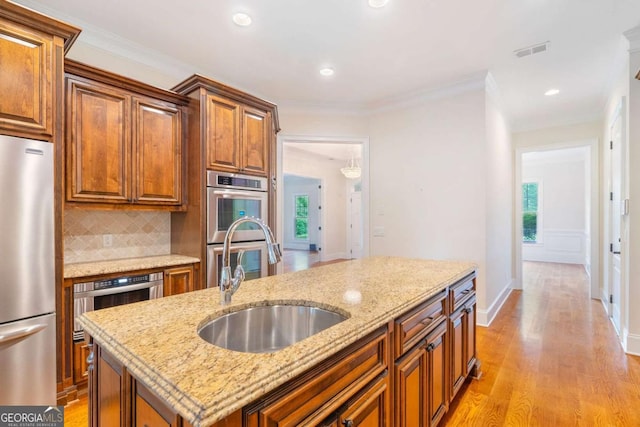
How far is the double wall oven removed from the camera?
279cm

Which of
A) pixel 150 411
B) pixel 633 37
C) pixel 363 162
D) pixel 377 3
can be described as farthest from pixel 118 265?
pixel 633 37

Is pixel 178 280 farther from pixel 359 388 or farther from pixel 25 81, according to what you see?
pixel 359 388

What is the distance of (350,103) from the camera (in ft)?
14.4

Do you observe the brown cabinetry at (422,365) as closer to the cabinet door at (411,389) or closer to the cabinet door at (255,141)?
the cabinet door at (411,389)

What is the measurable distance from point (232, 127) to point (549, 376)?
3426mm

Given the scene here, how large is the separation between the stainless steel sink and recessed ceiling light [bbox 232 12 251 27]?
227cm

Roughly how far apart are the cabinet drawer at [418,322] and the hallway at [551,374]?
0.78 metres

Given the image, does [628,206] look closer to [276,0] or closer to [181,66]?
[276,0]

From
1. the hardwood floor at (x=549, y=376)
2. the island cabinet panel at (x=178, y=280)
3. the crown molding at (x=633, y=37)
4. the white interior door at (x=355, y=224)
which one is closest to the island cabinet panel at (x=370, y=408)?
the hardwood floor at (x=549, y=376)

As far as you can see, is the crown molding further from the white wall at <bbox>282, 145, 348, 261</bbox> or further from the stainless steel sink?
the white wall at <bbox>282, 145, 348, 261</bbox>

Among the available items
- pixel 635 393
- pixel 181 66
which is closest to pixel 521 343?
pixel 635 393

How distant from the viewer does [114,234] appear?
2736mm

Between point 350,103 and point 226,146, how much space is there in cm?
216

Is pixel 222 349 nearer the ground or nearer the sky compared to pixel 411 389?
nearer the sky
